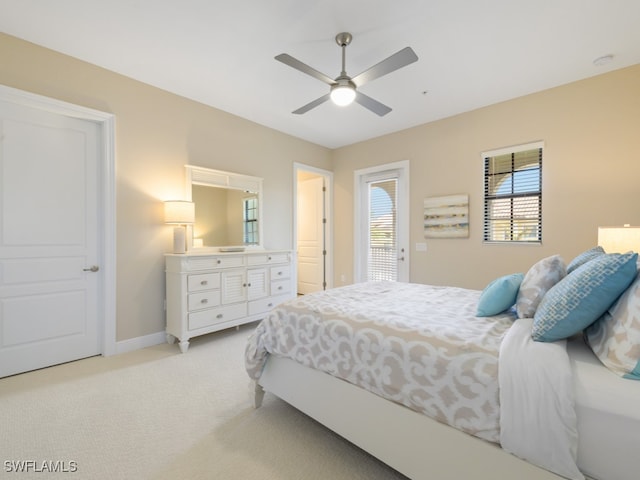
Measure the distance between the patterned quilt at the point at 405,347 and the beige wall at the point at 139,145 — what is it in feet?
6.05

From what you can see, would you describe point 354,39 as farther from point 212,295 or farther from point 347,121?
point 212,295

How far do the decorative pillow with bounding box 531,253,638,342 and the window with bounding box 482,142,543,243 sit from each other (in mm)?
2636

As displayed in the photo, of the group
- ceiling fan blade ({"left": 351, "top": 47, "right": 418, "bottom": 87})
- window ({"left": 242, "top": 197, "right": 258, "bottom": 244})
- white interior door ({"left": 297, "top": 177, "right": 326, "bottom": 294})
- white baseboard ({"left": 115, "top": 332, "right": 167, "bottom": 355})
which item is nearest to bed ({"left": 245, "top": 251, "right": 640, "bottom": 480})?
ceiling fan blade ({"left": 351, "top": 47, "right": 418, "bottom": 87})

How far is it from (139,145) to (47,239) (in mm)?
1257

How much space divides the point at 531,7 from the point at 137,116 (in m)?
3.67

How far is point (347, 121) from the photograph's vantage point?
163 inches

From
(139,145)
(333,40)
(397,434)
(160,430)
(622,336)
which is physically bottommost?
(160,430)

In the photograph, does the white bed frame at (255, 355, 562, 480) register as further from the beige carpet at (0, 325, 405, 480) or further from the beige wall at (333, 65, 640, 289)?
the beige wall at (333, 65, 640, 289)

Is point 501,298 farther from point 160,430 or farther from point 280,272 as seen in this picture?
point 280,272

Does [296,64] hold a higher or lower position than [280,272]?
higher

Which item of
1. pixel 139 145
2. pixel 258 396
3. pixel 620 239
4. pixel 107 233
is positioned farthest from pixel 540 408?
pixel 139 145

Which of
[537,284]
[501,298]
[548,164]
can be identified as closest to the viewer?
[537,284]

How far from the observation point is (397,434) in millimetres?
1339

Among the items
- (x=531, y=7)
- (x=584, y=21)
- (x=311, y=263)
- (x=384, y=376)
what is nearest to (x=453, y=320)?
(x=384, y=376)
